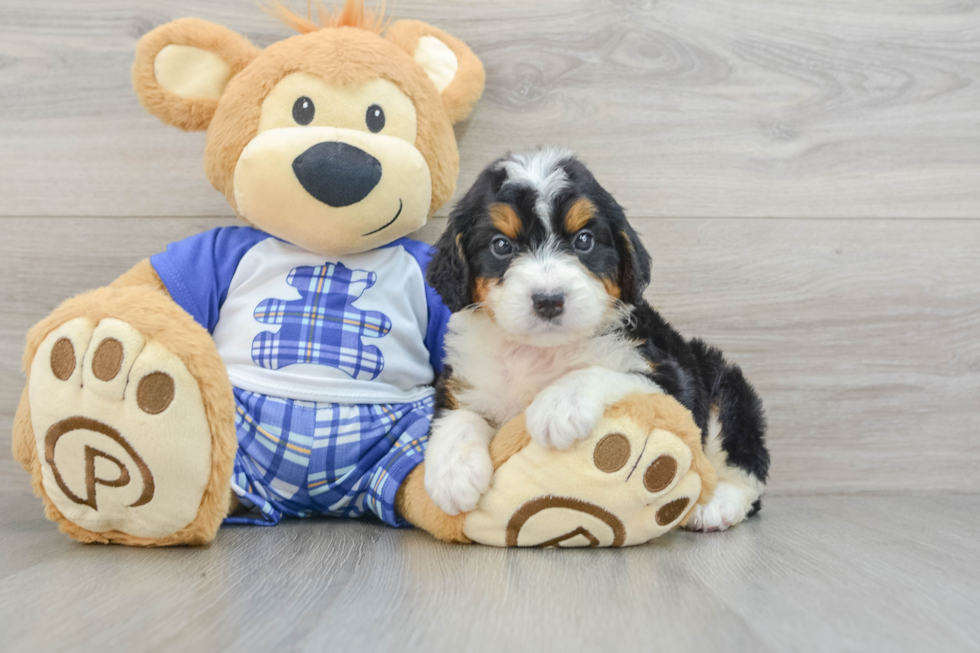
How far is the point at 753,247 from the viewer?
2373 mm

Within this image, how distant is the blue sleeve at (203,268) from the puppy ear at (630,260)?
100 cm

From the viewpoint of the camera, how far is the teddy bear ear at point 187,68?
1.86 meters

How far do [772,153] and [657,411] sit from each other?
130 centimetres

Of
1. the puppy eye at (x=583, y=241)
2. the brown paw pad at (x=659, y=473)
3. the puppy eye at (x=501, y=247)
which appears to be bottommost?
the brown paw pad at (x=659, y=473)

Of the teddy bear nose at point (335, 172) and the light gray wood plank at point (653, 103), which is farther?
the light gray wood plank at point (653, 103)

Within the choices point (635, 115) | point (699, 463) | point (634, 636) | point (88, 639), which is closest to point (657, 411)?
point (699, 463)

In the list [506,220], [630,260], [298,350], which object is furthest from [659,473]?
[298,350]

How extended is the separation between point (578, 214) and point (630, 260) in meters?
0.19

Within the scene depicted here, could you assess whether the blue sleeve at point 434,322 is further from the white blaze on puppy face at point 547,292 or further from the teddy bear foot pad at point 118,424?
the teddy bear foot pad at point 118,424

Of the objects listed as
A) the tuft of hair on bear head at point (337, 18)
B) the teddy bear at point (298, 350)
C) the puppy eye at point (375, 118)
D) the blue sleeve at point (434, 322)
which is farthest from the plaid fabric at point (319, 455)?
the tuft of hair on bear head at point (337, 18)

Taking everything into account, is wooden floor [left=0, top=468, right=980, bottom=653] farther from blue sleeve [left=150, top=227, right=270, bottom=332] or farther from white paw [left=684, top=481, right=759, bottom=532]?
blue sleeve [left=150, top=227, right=270, bottom=332]

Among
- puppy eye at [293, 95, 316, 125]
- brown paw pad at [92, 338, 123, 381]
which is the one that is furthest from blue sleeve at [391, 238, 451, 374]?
brown paw pad at [92, 338, 123, 381]

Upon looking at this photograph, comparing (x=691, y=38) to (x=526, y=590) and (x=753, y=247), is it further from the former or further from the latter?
(x=526, y=590)

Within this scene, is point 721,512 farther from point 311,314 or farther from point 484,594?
point 311,314
